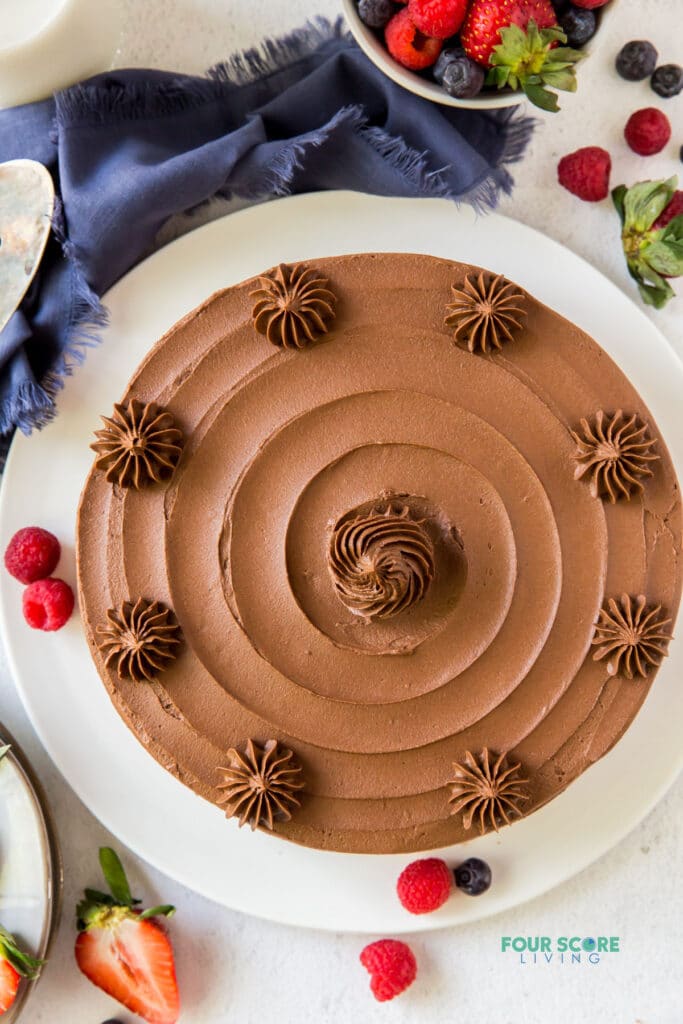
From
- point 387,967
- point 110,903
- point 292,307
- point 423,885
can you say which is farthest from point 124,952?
point 292,307

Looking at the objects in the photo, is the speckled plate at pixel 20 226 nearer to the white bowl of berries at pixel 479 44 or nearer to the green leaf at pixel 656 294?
the white bowl of berries at pixel 479 44

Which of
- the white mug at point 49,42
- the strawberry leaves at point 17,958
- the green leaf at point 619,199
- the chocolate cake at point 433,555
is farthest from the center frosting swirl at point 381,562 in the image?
the white mug at point 49,42

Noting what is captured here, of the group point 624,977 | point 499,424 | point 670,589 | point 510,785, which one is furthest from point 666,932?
point 499,424

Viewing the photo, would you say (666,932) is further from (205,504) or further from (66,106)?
(66,106)

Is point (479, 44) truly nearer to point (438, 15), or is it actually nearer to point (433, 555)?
point (438, 15)

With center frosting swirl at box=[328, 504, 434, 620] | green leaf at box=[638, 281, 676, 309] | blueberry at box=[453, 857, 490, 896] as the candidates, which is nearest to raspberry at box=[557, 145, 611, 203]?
green leaf at box=[638, 281, 676, 309]

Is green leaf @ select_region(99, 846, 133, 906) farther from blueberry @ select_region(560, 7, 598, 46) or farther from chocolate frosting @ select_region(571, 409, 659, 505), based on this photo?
blueberry @ select_region(560, 7, 598, 46)
